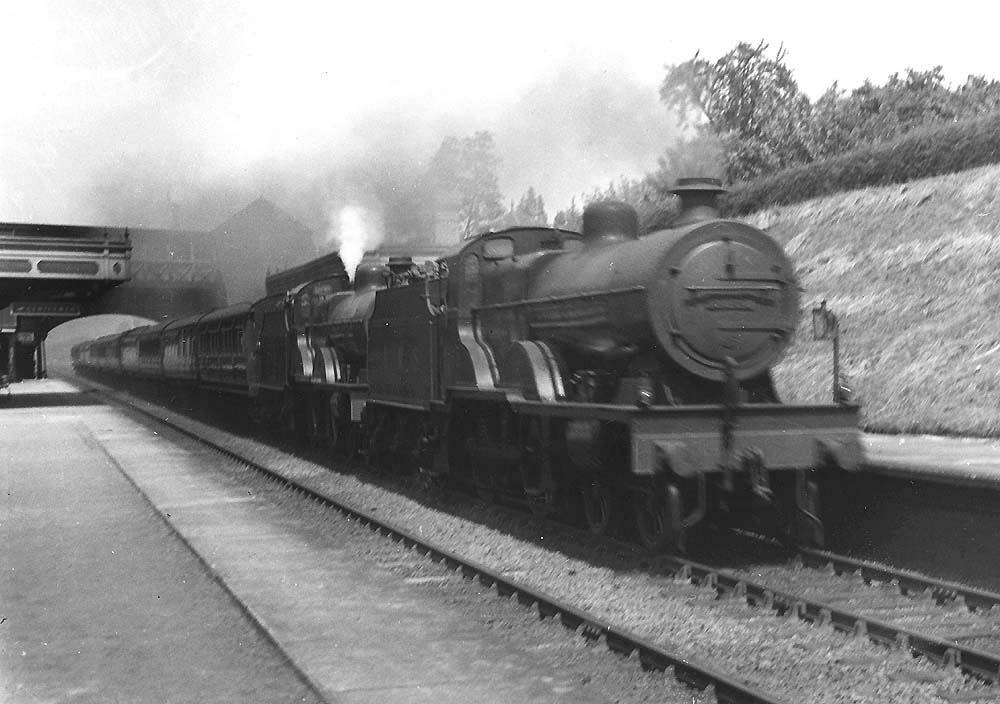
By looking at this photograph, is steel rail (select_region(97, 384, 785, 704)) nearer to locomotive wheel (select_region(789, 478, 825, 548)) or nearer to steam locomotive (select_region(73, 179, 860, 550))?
steam locomotive (select_region(73, 179, 860, 550))

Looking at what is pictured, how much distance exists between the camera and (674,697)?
5488mm

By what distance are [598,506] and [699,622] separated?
287 cm

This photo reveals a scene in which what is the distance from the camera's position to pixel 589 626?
661 centimetres

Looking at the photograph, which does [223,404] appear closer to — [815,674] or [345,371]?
[345,371]

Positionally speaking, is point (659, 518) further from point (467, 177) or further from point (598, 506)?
point (467, 177)

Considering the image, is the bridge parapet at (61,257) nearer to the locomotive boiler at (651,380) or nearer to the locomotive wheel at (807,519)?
the locomotive boiler at (651,380)

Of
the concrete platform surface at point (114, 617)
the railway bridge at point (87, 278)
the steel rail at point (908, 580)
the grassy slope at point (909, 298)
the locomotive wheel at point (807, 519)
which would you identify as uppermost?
the railway bridge at point (87, 278)

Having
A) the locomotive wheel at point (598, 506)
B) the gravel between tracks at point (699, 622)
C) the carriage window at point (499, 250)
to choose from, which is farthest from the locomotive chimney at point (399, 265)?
the locomotive wheel at point (598, 506)

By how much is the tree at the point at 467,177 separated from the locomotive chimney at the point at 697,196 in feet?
43.9

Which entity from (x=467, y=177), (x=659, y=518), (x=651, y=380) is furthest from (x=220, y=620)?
(x=467, y=177)

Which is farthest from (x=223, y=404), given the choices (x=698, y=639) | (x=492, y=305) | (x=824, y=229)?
(x=698, y=639)

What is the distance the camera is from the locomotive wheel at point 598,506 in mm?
→ 9352

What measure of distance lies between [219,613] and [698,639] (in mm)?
3134

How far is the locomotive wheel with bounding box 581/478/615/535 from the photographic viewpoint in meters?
9.35
